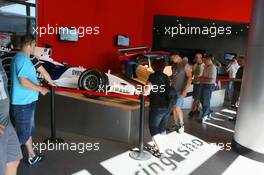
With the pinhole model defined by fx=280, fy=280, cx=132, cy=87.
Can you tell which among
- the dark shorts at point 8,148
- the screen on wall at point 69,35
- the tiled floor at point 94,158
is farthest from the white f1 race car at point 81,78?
the dark shorts at point 8,148

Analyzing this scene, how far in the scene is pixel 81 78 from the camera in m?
4.72

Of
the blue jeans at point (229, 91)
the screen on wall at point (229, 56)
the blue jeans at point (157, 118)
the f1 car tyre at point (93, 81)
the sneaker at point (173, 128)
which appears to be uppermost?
the screen on wall at point (229, 56)

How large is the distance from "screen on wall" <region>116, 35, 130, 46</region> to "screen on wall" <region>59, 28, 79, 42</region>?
1.76m

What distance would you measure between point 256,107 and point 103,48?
4.80m

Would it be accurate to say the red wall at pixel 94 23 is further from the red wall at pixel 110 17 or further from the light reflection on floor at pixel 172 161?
the light reflection on floor at pixel 172 161

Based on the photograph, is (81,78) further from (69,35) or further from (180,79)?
(69,35)

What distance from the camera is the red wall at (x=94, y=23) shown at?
19.6 feet

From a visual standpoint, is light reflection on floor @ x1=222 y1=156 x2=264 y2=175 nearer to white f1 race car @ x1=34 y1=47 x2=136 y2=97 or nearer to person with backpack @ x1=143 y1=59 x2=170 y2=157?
person with backpack @ x1=143 y1=59 x2=170 y2=157

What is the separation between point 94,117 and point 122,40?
13.9 ft

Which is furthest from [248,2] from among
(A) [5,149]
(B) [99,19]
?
(A) [5,149]

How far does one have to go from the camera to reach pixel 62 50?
20.6 ft

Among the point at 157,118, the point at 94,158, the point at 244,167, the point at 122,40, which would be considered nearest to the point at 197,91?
the point at 244,167

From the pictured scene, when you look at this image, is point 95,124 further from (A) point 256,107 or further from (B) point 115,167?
(A) point 256,107

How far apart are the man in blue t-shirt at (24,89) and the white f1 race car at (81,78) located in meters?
1.77
